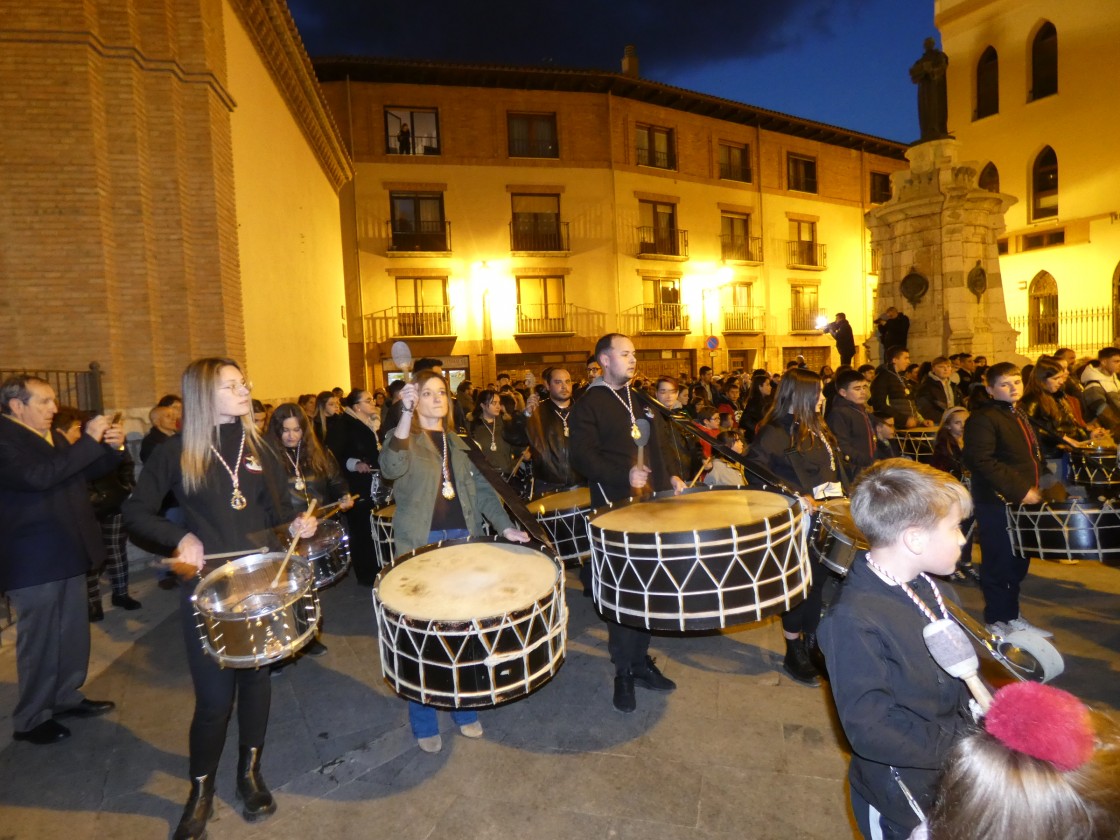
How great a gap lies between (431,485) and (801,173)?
32492 mm

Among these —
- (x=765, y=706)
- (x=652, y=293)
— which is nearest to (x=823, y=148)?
(x=652, y=293)

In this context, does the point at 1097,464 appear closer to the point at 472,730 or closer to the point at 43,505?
the point at 472,730

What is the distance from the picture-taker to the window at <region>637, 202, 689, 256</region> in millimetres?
27344

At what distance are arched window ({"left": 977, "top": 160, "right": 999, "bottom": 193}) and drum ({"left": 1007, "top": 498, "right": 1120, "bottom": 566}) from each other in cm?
2607

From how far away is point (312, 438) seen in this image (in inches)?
223

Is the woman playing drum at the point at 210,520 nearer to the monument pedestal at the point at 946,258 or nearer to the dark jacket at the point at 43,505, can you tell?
the dark jacket at the point at 43,505

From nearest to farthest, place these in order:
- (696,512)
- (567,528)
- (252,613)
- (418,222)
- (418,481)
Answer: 1. (252,613)
2. (696,512)
3. (418,481)
4. (567,528)
5. (418,222)

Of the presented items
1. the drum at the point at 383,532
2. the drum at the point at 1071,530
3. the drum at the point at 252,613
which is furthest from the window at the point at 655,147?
the drum at the point at 252,613

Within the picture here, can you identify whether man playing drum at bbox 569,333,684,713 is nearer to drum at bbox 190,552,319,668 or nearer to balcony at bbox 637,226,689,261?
drum at bbox 190,552,319,668

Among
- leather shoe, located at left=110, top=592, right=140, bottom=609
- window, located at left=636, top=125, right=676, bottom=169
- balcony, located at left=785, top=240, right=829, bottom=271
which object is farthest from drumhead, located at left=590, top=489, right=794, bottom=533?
balcony, located at left=785, top=240, right=829, bottom=271

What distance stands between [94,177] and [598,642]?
7.75 meters

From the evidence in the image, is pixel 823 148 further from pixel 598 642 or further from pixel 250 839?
pixel 250 839

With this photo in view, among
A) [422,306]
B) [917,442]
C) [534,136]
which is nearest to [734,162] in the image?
[534,136]

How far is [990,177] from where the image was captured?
2553cm
